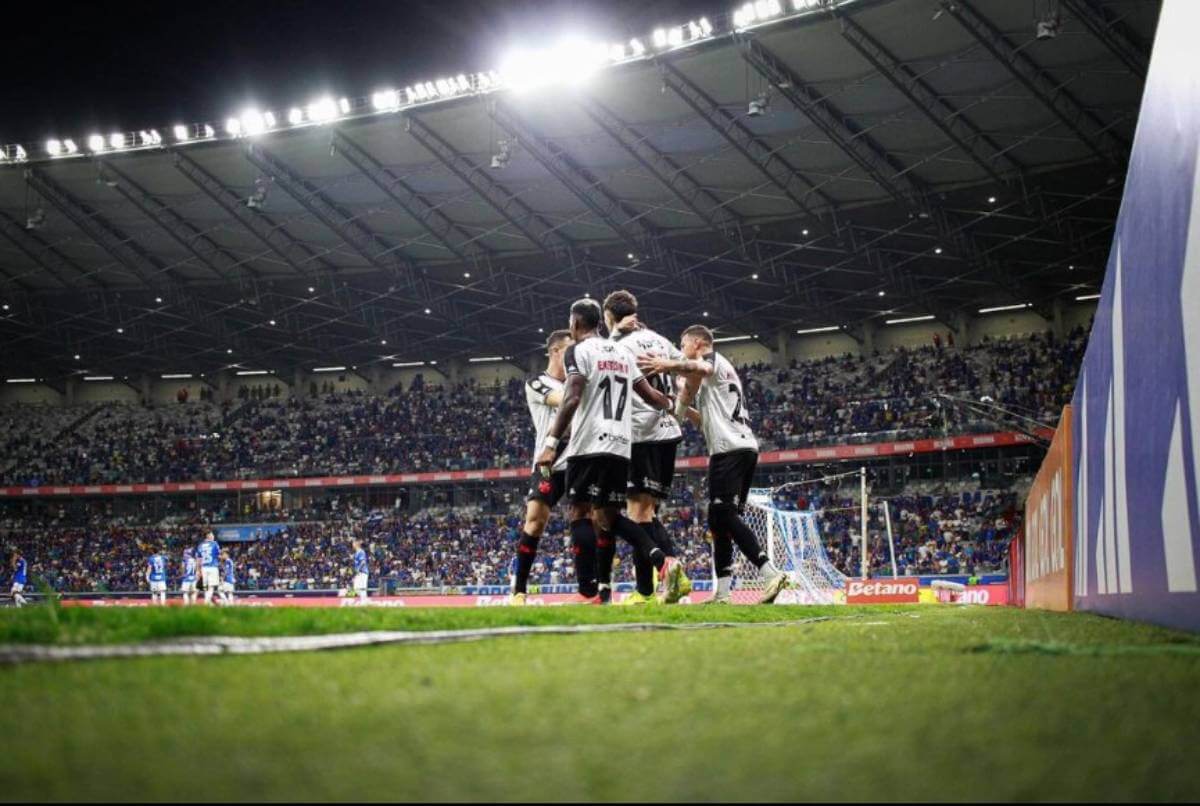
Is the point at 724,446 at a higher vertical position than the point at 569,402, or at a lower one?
lower

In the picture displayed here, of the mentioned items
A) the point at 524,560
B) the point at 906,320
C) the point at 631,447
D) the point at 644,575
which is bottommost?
the point at 644,575

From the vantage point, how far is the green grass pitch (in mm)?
1519


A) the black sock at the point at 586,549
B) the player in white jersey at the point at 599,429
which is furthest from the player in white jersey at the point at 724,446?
the black sock at the point at 586,549

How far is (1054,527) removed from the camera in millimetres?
10297

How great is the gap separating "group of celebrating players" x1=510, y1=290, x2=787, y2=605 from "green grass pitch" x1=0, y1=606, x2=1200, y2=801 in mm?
4841

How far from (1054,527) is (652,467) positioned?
13.2ft

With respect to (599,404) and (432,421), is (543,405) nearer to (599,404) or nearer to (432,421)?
(599,404)

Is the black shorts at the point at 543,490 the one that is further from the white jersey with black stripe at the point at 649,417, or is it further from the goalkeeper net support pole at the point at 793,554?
the goalkeeper net support pole at the point at 793,554

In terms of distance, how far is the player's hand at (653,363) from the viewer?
842cm

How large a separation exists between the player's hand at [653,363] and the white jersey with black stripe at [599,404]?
0.26m

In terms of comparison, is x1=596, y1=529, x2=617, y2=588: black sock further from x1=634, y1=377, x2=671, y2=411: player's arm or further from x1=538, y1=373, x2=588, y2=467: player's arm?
x1=634, y1=377, x2=671, y2=411: player's arm

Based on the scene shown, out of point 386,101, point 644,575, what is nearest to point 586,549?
point 644,575

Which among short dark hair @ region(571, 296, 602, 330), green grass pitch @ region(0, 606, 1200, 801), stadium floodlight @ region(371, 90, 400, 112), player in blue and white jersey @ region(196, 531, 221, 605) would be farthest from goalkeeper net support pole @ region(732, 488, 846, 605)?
stadium floodlight @ region(371, 90, 400, 112)

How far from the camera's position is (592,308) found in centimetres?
859
